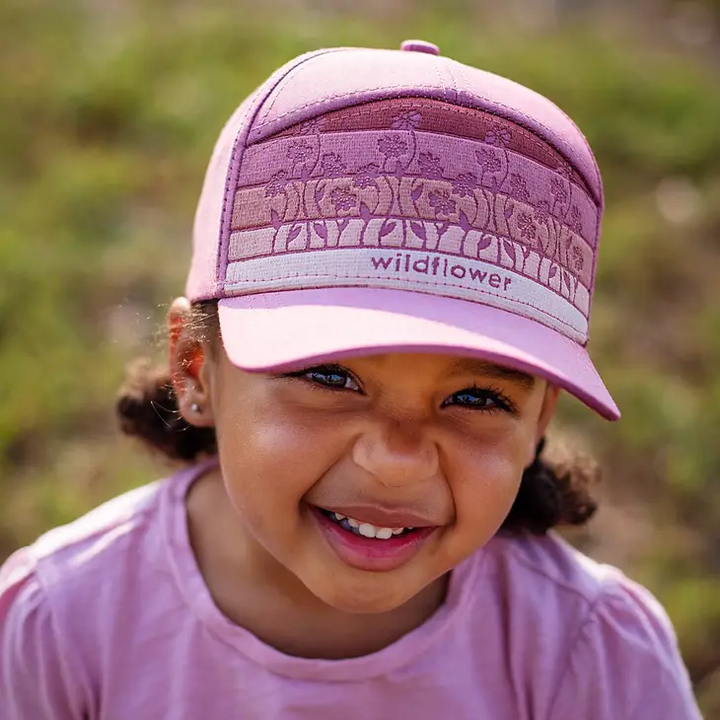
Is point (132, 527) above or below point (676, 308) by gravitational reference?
below

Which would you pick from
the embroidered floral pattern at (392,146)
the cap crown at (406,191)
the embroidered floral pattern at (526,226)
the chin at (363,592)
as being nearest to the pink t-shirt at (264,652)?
the chin at (363,592)

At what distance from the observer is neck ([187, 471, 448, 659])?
156 centimetres

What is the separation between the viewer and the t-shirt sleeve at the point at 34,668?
1.53 metres

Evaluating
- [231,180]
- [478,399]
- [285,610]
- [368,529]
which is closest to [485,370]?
[478,399]

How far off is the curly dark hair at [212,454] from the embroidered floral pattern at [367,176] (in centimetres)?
65

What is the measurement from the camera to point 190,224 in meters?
3.38

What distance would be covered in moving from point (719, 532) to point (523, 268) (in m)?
1.60

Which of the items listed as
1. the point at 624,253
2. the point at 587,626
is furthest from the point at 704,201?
the point at 587,626

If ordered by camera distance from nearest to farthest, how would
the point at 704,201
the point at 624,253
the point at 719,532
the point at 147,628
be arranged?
1. the point at 147,628
2. the point at 719,532
3. the point at 624,253
4. the point at 704,201

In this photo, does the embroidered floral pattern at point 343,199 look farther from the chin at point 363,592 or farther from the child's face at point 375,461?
the chin at point 363,592

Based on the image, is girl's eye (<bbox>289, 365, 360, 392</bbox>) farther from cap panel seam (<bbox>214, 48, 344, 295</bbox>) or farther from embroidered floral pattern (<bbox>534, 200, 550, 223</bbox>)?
embroidered floral pattern (<bbox>534, 200, 550, 223</bbox>)

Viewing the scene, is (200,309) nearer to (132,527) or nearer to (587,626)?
(132,527)

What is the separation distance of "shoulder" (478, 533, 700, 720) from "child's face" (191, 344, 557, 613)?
0.31 meters

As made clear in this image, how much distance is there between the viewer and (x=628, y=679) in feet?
5.22
